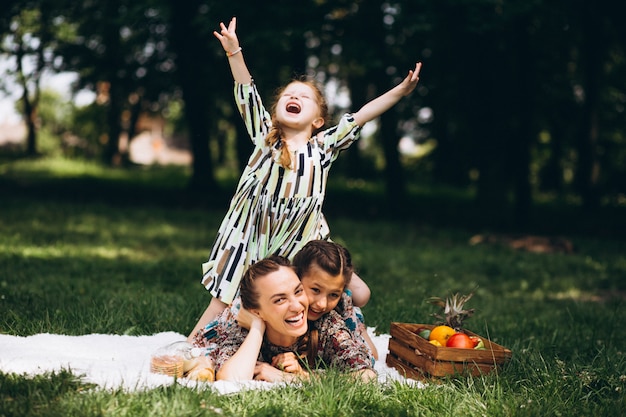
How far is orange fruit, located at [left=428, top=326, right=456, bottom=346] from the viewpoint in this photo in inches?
165

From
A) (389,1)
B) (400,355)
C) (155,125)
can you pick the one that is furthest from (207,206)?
(155,125)

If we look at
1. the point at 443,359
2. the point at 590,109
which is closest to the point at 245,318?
the point at 443,359

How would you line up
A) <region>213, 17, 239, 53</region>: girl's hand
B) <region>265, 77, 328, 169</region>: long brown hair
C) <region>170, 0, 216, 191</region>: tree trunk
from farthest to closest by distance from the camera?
<region>170, 0, 216, 191</region>: tree trunk, <region>265, 77, 328, 169</region>: long brown hair, <region>213, 17, 239, 53</region>: girl's hand

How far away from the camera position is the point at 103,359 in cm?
393

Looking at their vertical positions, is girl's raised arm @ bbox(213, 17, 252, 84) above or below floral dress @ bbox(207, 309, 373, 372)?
above

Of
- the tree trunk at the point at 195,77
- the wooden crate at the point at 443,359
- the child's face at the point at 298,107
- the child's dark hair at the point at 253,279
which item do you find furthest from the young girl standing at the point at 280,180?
the tree trunk at the point at 195,77

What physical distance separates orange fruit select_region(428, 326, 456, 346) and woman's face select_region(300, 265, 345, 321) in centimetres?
74

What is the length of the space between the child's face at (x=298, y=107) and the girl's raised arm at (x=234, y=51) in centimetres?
26

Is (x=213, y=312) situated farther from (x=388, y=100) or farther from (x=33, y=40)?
(x=33, y=40)

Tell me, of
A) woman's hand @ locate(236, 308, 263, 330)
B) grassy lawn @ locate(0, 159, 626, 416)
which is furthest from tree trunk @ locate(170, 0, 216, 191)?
woman's hand @ locate(236, 308, 263, 330)

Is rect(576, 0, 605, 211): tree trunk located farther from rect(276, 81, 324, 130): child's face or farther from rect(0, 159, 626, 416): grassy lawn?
rect(276, 81, 324, 130): child's face

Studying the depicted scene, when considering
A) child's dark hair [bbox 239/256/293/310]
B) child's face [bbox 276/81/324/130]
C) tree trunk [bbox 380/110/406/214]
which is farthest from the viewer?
tree trunk [bbox 380/110/406/214]

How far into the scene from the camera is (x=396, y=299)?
21.2 ft

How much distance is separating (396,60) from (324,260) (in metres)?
11.6
